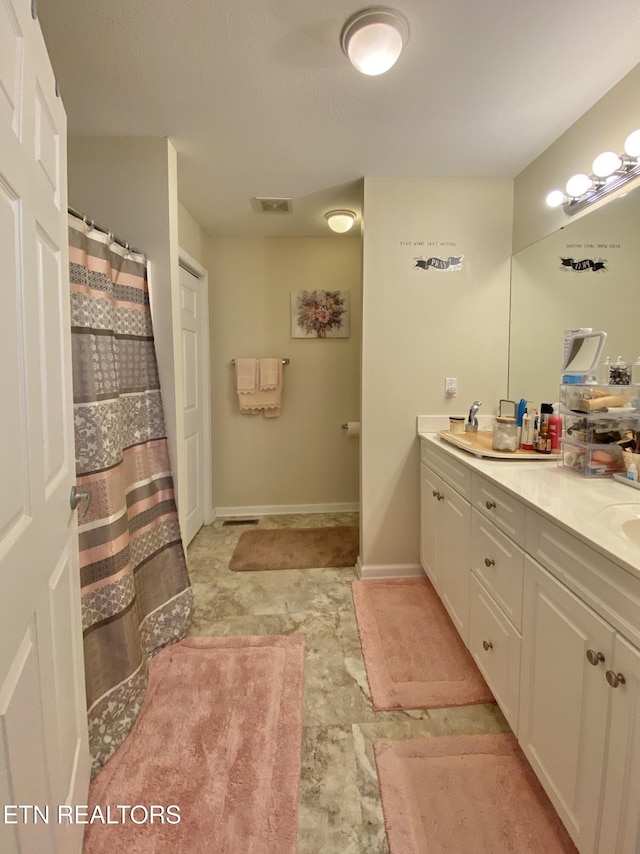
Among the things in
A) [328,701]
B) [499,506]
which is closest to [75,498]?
[328,701]

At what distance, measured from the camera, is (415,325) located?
2.31 metres

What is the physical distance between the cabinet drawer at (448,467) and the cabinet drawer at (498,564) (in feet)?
0.49

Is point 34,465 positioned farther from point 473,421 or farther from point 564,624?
point 473,421

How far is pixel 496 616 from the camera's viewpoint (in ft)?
4.56

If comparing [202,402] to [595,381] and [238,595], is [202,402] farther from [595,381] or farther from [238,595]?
[595,381]

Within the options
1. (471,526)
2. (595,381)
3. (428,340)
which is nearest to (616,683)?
(471,526)

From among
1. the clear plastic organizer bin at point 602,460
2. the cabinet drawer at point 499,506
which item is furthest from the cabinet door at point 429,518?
the clear plastic organizer bin at point 602,460

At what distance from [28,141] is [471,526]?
174 cm

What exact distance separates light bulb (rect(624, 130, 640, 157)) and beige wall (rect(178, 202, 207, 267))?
228 centimetres

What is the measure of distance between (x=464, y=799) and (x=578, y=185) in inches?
88.8

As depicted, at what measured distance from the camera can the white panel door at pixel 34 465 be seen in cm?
66

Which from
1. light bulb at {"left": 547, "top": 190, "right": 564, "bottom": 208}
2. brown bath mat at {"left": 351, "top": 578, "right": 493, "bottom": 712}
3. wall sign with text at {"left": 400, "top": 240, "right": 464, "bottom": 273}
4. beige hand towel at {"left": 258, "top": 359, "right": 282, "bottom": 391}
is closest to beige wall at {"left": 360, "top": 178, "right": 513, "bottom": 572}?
wall sign with text at {"left": 400, "top": 240, "right": 464, "bottom": 273}

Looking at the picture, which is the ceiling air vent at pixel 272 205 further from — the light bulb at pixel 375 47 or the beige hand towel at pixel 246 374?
the light bulb at pixel 375 47

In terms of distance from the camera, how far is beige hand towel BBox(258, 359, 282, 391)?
10.6 feet
